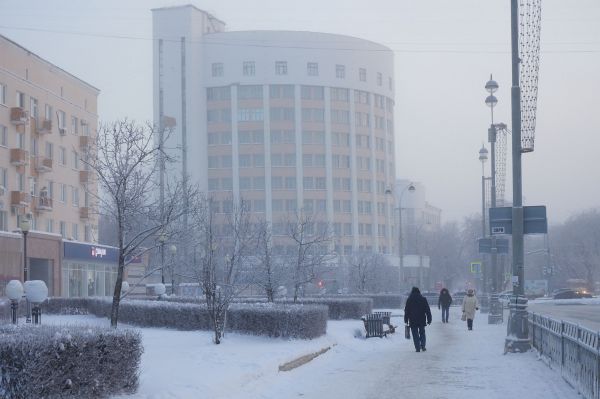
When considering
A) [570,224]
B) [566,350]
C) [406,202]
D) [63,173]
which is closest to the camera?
[566,350]

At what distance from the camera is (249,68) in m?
103

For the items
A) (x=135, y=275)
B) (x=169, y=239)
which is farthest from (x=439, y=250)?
(x=169, y=239)

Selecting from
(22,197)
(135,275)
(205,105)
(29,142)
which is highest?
(205,105)

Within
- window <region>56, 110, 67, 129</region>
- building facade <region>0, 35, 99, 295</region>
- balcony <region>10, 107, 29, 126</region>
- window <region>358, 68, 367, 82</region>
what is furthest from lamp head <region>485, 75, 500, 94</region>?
window <region>358, 68, 367, 82</region>

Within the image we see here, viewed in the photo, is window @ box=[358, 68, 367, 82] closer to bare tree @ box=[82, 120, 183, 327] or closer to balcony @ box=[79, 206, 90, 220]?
balcony @ box=[79, 206, 90, 220]

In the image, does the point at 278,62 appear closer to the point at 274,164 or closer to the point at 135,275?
the point at 274,164

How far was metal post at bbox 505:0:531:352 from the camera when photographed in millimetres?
19391

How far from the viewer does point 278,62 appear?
340 feet

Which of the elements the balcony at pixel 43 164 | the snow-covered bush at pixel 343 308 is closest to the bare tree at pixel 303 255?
the snow-covered bush at pixel 343 308

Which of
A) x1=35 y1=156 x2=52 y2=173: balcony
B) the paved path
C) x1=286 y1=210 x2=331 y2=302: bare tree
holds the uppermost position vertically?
x1=35 y1=156 x2=52 y2=173: balcony

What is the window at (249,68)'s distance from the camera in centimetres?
10319

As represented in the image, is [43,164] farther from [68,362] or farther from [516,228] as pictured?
[68,362]

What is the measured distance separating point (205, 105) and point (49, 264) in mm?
58559

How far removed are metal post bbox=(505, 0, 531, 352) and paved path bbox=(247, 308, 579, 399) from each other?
0.46 m
